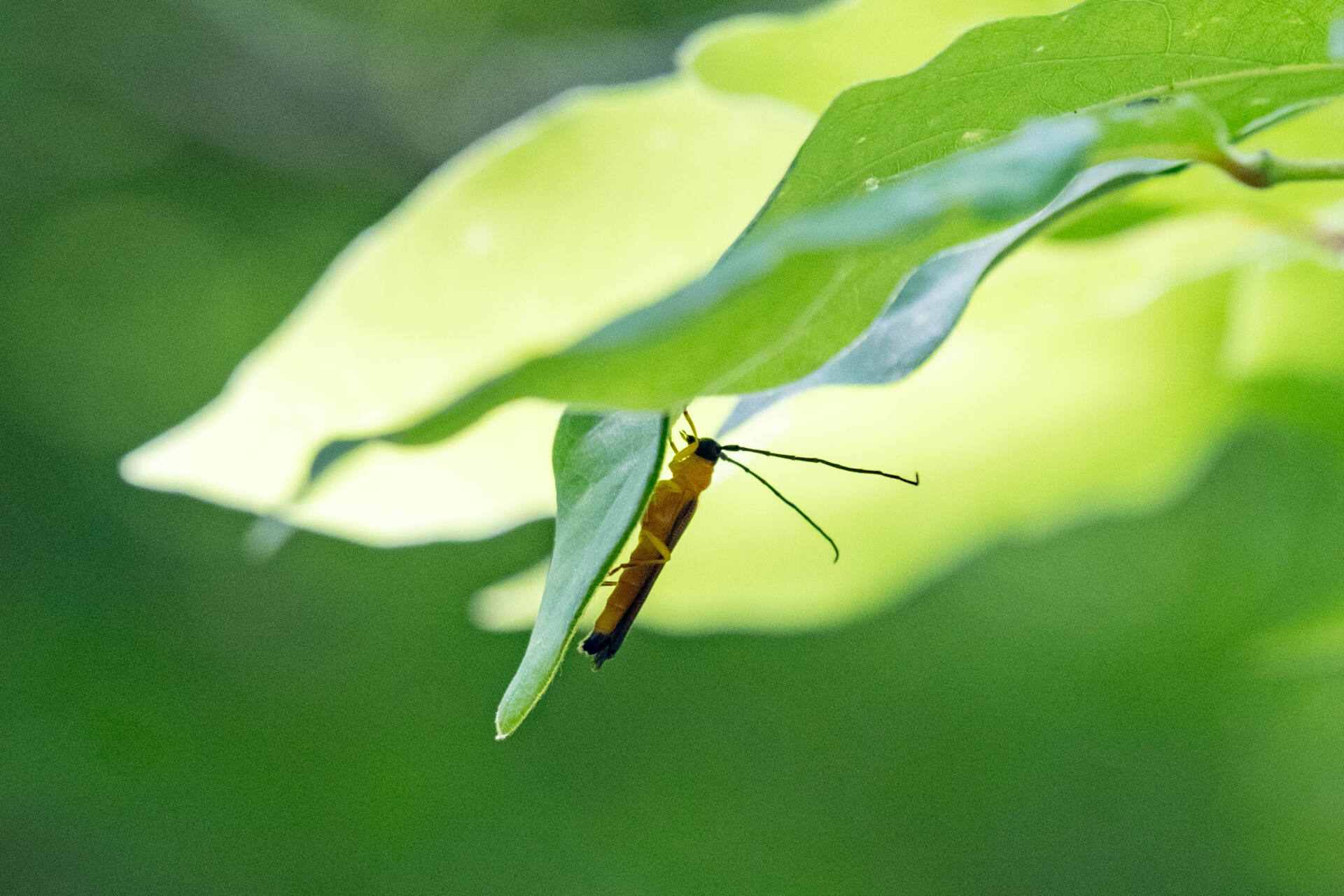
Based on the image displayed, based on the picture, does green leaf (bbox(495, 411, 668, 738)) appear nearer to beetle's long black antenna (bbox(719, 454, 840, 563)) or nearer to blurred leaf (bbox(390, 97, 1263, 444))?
blurred leaf (bbox(390, 97, 1263, 444))

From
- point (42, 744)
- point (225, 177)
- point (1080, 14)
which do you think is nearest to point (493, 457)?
point (1080, 14)

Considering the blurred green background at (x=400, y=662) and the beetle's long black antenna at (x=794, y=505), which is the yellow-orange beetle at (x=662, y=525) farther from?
the blurred green background at (x=400, y=662)

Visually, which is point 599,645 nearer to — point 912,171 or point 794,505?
point 794,505

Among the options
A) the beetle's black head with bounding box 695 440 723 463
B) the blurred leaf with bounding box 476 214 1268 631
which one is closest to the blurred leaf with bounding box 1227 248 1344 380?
the blurred leaf with bounding box 476 214 1268 631

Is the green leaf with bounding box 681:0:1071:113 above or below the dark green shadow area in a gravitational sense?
above

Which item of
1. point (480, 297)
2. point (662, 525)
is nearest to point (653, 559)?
point (662, 525)

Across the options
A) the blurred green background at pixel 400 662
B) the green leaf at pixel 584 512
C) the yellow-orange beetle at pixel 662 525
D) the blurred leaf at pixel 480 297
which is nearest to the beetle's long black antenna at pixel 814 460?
the yellow-orange beetle at pixel 662 525
